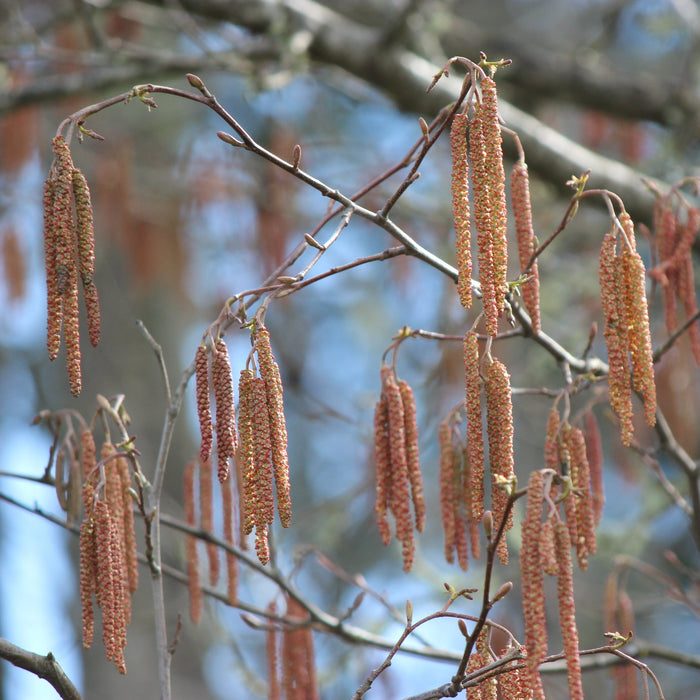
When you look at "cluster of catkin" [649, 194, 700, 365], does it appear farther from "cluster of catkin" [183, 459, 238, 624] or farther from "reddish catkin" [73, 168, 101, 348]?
"reddish catkin" [73, 168, 101, 348]

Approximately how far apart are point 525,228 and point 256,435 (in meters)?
0.58

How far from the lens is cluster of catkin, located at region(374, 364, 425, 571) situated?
4.89 ft

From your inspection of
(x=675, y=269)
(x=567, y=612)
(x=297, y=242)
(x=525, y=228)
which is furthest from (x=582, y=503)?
(x=297, y=242)

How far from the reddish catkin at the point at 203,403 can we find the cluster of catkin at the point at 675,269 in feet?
2.89

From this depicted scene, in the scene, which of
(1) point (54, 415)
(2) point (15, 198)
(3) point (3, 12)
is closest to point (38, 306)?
(2) point (15, 198)

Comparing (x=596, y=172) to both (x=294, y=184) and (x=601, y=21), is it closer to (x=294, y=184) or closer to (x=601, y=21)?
(x=294, y=184)

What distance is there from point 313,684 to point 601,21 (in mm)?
4385

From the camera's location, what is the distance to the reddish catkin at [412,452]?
59.6 inches

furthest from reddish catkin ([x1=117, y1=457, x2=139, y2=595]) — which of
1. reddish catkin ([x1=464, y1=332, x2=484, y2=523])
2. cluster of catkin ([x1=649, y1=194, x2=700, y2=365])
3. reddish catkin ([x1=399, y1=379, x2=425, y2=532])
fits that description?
cluster of catkin ([x1=649, y1=194, x2=700, y2=365])

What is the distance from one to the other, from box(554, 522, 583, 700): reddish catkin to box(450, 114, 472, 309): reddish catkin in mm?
333

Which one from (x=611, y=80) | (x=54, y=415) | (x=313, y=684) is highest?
(x=611, y=80)

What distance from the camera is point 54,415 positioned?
1.79 metres

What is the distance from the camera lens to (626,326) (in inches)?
55.5

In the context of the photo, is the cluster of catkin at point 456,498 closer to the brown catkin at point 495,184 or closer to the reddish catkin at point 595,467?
the reddish catkin at point 595,467
